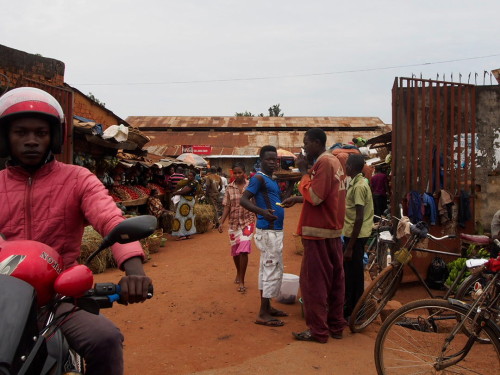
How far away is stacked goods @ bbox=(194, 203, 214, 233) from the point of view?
1227cm

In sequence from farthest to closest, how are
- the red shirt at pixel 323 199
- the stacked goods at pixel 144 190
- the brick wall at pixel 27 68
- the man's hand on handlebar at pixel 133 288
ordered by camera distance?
the stacked goods at pixel 144 190 → the brick wall at pixel 27 68 → the red shirt at pixel 323 199 → the man's hand on handlebar at pixel 133 288

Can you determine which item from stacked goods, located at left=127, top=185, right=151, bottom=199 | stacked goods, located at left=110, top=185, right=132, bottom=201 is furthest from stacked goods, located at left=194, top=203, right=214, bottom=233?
stacked goods, located at left=110, top=185, right=132, bottom=201

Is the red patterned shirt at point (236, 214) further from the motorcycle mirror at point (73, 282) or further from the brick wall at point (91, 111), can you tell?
the brick wall at point (91, 111)

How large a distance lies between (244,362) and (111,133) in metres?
6.02

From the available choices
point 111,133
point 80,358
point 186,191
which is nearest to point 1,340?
point 80,358

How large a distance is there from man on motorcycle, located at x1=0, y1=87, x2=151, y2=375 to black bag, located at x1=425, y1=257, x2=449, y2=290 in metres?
5.84

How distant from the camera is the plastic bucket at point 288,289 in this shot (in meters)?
5.77

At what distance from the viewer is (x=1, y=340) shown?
4.02 ft

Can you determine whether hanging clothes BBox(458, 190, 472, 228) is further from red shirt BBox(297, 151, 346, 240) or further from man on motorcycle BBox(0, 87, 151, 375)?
man on motorcycle BBox(0, 87, 151, 375)

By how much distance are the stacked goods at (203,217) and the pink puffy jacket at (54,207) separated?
10.1 metres

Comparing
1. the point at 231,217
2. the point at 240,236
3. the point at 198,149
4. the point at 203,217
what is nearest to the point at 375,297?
the point at 240,236

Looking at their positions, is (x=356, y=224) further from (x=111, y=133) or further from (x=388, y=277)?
(x=111, y=133)

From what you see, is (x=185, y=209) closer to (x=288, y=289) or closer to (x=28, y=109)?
(x=288, y=289)

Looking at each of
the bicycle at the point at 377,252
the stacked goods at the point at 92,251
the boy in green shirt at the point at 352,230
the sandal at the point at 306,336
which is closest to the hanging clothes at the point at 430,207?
the bicycle at the point at 377,252
